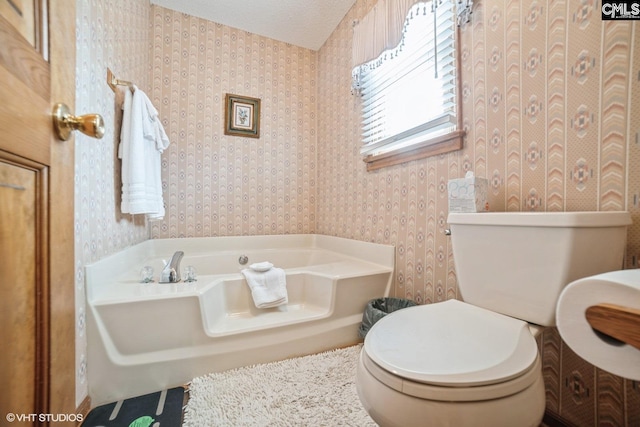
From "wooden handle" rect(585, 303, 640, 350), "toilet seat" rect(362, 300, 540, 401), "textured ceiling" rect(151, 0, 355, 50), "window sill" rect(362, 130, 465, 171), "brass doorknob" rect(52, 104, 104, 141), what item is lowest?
"toilet seat" rect(362, 300, 540, 401)

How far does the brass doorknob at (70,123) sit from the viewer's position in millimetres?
457

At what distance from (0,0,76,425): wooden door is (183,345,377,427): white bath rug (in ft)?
2.22

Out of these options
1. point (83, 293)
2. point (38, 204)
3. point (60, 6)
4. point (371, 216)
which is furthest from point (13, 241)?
point (371, 216)

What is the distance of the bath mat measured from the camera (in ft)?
3.22

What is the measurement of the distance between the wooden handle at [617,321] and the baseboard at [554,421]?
720 mm

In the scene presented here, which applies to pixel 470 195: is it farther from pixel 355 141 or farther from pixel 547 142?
pixel 355 141

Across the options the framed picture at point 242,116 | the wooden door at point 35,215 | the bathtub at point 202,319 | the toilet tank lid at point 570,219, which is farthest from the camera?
the framed picture at point 242,116

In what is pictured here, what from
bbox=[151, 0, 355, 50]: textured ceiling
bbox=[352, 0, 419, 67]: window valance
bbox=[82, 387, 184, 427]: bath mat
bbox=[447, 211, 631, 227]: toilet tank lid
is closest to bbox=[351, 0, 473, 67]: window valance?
bbox=[352, 0, 419, 67]: window valance

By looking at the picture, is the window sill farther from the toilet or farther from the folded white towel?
the folded white towel

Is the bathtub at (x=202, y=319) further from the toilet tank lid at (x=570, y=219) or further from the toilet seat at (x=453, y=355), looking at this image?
the toilet tank lid at (x=570, y=219)

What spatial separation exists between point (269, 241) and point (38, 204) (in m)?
2.00

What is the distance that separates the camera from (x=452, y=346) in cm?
66

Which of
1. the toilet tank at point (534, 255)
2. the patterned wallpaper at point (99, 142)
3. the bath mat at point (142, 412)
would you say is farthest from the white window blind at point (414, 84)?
the bath mat at point (142, 412)

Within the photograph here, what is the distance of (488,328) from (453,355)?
212mm
